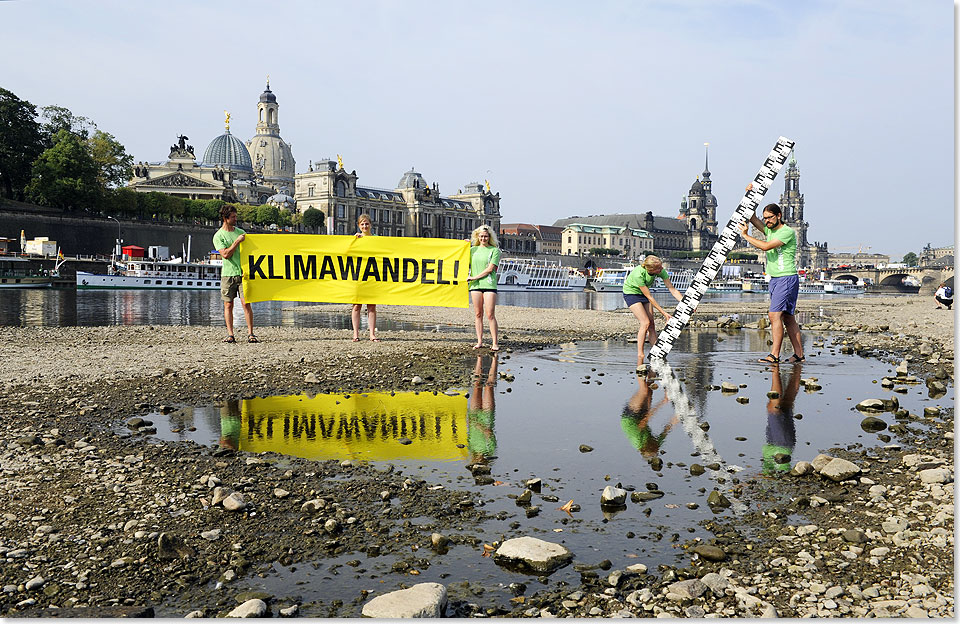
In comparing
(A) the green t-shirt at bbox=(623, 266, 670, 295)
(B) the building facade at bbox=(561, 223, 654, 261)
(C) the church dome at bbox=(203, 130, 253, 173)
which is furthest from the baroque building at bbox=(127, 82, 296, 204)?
(A) the green t-shirt at bbox=(623, 266, 670, 295)

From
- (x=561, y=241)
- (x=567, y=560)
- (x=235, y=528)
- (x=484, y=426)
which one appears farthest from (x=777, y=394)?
(x=561, y=241)

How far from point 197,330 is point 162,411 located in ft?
28.0

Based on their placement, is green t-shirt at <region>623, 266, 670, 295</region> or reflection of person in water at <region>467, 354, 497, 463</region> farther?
green t-shirt at <region>623, 266, 670, 295</region>

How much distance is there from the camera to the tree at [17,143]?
220ft

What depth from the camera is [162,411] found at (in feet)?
21.6

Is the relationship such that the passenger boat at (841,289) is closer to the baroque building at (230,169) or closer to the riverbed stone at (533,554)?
the baroque building at (230,169)

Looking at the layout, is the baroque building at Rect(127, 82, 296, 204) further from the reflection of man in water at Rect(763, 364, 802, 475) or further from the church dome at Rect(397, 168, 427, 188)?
the reflection of man in water at Rect(763, 364, 802, 475)

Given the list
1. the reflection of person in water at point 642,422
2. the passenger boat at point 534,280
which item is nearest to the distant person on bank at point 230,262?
the reflection of person in water at point 642,422

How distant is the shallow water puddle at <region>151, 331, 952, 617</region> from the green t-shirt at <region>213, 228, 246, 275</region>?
494 centimetres

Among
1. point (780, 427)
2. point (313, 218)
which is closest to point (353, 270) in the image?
point (780, 427)

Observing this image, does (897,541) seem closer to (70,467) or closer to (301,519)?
(301,519)

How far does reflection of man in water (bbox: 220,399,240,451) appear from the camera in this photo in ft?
18.1

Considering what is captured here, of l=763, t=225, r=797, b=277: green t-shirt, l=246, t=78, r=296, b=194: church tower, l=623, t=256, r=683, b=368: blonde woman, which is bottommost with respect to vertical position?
l=623, t=256, r=683, b=368: blonde woman

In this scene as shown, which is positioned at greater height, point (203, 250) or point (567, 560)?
point (203, 250)
